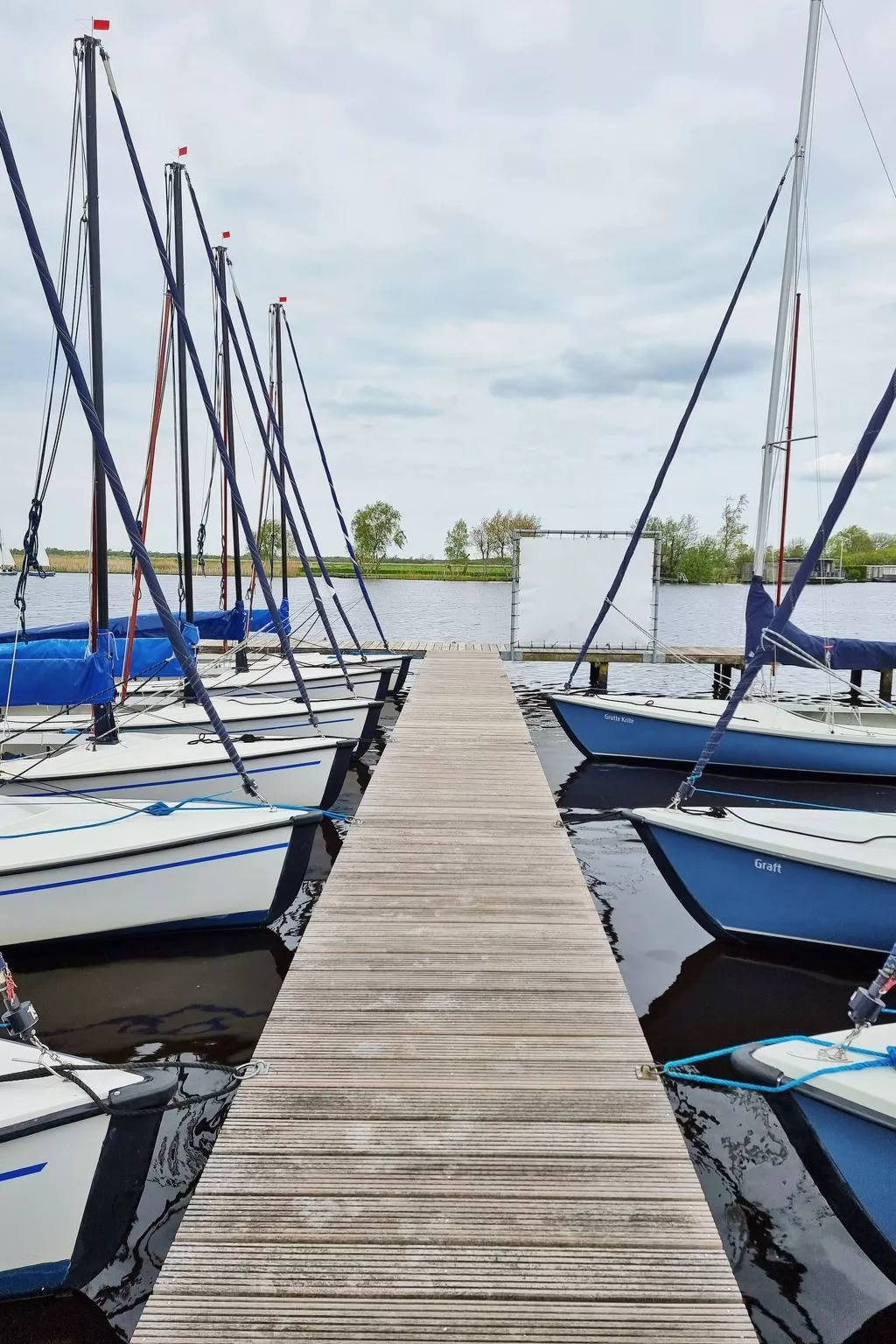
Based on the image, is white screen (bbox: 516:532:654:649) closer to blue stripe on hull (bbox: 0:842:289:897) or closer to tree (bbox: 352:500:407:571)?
blue stripe on hull (bbox: 0:842:289:897)

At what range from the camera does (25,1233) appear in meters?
3.17

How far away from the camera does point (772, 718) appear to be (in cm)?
1277

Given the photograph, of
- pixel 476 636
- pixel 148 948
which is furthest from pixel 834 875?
pixel 476 636

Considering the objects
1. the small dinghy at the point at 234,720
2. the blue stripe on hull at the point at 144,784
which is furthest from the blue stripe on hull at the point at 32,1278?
the small dinghy at the point at 234,720

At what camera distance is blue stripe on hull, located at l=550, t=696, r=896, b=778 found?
1212 cm

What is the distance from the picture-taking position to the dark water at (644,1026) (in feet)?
12.0

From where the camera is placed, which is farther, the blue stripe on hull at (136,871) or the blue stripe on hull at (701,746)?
the blue stripe on hull at (701,746)

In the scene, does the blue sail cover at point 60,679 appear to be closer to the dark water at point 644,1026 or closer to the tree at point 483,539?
the dark water at point 644,1026

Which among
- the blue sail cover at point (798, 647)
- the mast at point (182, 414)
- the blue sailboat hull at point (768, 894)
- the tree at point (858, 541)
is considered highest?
the mast at point (182, 414)

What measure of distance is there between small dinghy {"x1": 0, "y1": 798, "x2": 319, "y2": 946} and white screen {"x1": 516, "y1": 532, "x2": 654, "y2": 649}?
12.7m

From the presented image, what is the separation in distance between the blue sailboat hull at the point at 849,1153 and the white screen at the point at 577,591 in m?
15.3

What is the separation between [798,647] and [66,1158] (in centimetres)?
762

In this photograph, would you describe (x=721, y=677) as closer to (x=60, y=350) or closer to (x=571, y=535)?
(x=571, y=535)

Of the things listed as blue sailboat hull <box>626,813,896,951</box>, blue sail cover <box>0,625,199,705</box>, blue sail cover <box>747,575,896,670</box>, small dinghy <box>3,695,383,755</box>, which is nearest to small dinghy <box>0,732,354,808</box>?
blue sail cover <box>0,625,199,705</box>
